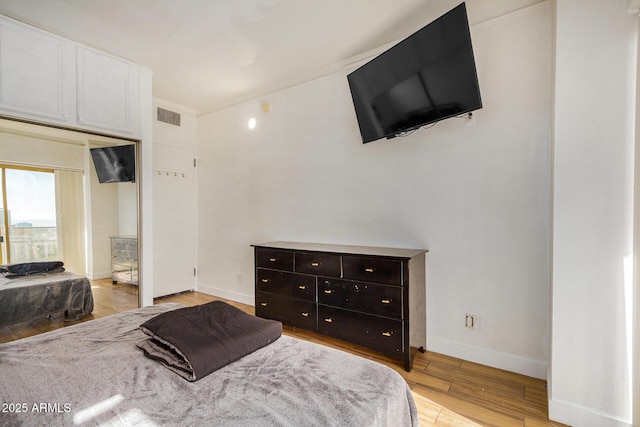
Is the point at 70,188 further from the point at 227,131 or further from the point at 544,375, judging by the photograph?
the point at 544,375

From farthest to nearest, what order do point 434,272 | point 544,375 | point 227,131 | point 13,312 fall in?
1. point 227,131
2. point 434,272
3. point 13,312
4. point 544,375

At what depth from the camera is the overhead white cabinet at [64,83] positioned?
91.0 inches

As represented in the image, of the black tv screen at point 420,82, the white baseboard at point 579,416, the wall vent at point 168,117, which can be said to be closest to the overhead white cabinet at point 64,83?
the wall vent at point 168,117

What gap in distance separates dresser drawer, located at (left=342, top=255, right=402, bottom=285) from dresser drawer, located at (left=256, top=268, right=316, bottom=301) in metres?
0.41

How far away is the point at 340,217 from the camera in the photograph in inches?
127

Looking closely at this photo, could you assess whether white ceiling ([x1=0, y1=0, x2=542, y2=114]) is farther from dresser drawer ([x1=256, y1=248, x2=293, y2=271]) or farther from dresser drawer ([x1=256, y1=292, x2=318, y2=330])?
dresser drawer ([x1=256, y1=292, x2=318, y2=330])

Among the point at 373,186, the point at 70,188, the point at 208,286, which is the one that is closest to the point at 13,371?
the point at 70,188

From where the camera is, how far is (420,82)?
2264mm

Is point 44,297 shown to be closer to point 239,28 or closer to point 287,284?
point 287,284

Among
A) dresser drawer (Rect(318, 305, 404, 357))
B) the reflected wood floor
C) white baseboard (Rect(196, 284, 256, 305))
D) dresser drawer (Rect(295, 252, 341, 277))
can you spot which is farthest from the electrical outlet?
white baseboard (Rect(196, 284, 256, 305))

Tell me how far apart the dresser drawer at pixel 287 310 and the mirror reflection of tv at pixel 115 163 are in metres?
1.82

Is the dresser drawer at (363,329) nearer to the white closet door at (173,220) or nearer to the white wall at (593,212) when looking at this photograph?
the white wall at (593,212)

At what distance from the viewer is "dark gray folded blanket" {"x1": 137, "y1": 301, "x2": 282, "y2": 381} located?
47.6 inches

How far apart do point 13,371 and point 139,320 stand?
591 millimetres
